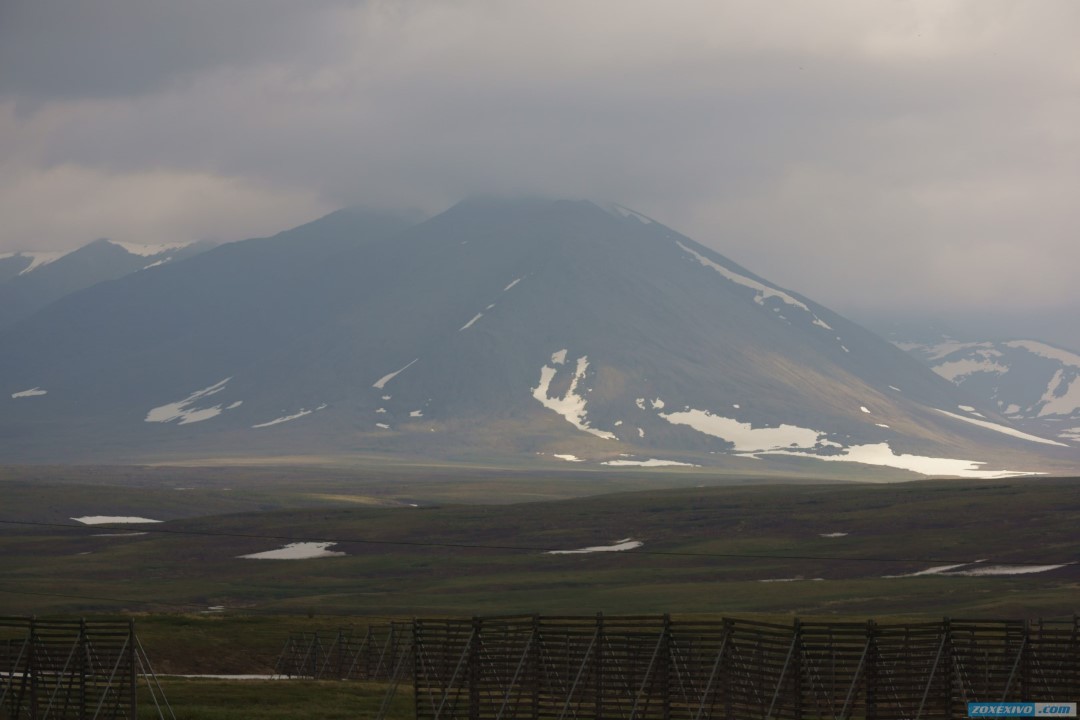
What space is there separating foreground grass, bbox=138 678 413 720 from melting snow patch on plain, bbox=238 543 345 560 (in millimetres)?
98268

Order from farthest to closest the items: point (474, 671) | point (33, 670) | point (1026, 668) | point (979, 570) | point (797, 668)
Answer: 1. point (979, 570)
2. point (33, 670)
3. point (474, 671)
4. point (1026, 668)
5. point (797, 668)

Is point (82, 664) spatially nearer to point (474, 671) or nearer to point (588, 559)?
point (474, 671)

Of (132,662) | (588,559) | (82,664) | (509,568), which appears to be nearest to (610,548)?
(588,559)

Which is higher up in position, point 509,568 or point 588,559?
point 588,559

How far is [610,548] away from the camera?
522 feet

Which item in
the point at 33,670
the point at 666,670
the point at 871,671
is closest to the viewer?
the point at 871,671

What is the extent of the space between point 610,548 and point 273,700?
351 ft

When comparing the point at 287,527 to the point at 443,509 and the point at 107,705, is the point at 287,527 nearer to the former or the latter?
the point at 443,509

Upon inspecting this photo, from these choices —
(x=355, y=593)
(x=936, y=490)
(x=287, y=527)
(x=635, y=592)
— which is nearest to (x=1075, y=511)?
(x=936, y=490)

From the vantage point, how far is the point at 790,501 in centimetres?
19138

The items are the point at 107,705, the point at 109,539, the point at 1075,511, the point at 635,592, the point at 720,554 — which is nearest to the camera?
the point at 107,705

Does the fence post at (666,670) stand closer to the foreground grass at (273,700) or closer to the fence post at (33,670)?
the foreground grass at (273,700)

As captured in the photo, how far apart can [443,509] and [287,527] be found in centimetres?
2100

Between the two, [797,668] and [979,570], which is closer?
[797,668]
